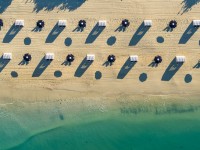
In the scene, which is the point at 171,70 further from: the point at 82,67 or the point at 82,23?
the point at 82,23

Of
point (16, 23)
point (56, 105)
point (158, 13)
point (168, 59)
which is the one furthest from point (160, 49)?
point (16, 23)

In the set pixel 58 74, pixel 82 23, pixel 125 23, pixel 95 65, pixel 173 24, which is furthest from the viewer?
pixel 58 74

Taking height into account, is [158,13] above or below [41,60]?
above

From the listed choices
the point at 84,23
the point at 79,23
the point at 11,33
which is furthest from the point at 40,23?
the point at 84,23

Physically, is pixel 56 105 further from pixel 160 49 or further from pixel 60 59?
pixel 160 49

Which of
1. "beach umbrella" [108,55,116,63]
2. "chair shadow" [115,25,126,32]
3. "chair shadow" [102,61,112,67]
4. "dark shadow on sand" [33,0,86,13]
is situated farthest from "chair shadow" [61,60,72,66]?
"chair shadow" [115,25,126,32]

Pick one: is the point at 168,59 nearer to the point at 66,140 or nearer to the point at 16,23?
the point at 66,140

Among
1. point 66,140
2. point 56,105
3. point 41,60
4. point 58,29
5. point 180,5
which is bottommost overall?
point 66,140
